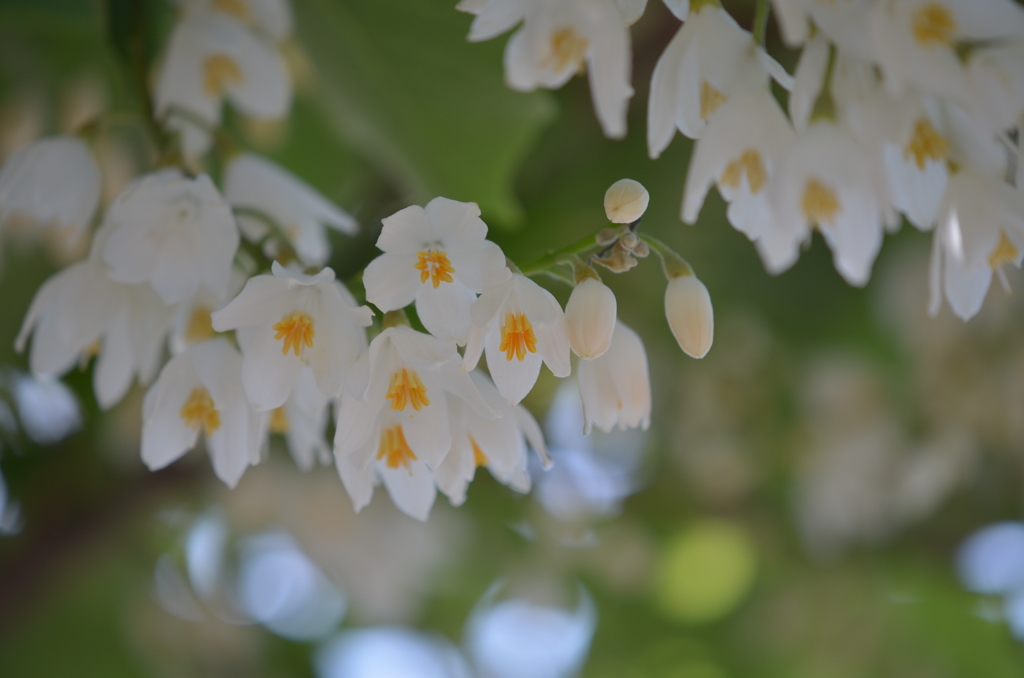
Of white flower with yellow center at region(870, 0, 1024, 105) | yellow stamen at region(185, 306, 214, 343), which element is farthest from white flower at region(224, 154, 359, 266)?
white flower with yellow center at region(870, 0, 1024, 105)

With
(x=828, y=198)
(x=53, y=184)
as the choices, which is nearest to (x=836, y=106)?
(x=828, y=198)

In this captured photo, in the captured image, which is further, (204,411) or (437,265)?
(204,411)

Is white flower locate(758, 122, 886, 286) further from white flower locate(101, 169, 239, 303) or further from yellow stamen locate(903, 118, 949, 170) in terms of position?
white flower locate(101, 169, 239, 303)

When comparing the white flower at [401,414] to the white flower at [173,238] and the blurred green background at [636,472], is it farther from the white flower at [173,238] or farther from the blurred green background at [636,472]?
the blurred green background at [636,472]

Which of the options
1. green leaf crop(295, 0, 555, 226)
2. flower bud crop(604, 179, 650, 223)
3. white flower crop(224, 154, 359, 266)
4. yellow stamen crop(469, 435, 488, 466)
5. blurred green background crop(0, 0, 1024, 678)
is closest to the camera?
flower bud crop(604, 179, 650, 223)

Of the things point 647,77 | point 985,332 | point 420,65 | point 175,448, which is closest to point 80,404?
point 420,65

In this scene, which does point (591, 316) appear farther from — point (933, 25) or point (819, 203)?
point (933, 25)
